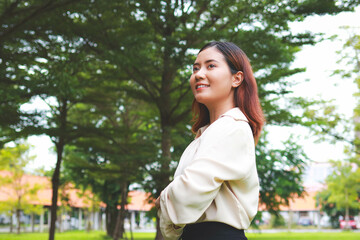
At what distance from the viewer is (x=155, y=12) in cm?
1018

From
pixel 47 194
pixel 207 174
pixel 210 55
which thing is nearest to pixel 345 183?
pixel 47 194

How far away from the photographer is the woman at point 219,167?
144 cm

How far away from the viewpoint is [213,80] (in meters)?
1.74

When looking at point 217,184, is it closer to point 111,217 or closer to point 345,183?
point 111,217

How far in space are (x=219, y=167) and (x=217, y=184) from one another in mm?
61

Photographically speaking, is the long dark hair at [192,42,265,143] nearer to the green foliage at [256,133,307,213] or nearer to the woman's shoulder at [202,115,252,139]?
the woman's shoulder at [202,115,252,139]

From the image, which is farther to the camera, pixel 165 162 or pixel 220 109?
pixel 165 162

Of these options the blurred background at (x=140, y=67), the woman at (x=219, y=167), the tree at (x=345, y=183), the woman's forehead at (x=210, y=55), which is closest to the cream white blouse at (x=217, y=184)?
the woman at (x=219, y=167)

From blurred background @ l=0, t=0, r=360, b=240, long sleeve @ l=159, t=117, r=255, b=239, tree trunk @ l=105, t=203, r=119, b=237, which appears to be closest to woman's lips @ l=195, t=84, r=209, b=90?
long sleeve @ l=159, t=117, r=255, b=239

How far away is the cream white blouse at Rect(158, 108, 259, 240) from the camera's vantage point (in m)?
1.43

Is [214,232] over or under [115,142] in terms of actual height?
under

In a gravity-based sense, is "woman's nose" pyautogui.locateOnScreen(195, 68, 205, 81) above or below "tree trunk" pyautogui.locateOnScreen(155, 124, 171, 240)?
below

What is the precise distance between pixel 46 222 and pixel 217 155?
45.7 m

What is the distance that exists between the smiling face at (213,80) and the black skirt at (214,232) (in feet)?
1.76
